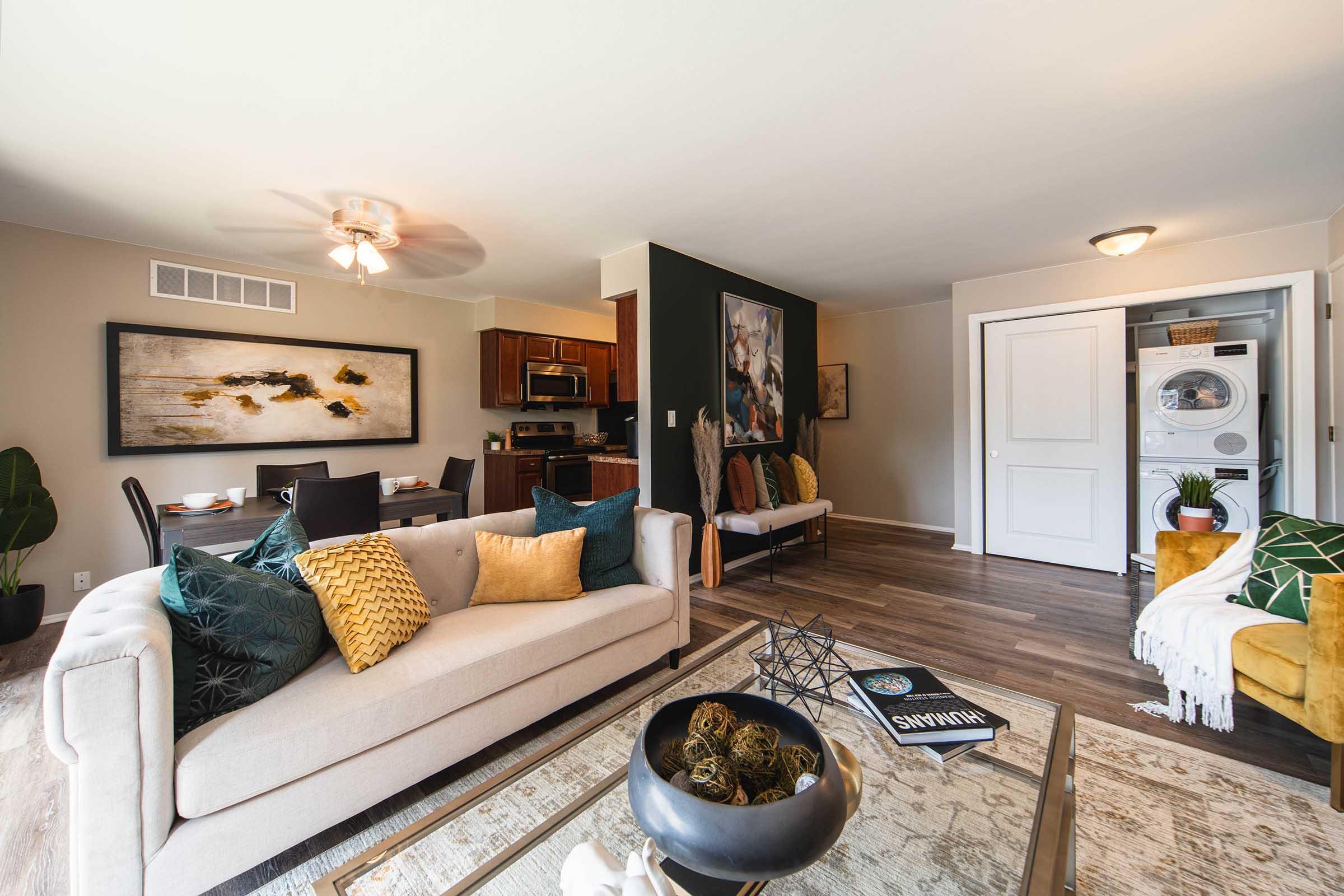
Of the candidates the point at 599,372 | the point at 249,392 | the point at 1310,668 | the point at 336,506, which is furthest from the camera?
the point at 599,372

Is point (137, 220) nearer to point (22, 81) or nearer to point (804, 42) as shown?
point (22, 81)

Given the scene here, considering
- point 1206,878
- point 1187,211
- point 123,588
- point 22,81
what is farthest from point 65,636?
point 1187,211

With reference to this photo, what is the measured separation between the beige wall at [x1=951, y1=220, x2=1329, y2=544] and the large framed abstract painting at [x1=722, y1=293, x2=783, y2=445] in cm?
158

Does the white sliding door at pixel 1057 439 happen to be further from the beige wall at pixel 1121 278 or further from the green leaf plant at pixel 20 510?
the green leaf plant at pixel 20 510

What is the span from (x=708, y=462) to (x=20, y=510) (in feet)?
13.3

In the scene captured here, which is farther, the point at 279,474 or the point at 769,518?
the point at 769,518

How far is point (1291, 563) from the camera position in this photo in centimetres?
206

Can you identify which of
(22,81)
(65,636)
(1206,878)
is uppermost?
(22,81)

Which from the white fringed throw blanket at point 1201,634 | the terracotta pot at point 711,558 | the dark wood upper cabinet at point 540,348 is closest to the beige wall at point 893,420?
the terracotta pot at point 711,558

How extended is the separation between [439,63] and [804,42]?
126 centimetres

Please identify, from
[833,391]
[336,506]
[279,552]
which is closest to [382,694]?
[279,552]

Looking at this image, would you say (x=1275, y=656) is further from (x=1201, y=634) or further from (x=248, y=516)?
(x=248, y=516)

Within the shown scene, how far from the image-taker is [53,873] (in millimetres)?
1438

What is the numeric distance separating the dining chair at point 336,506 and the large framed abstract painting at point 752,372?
2.56 m
